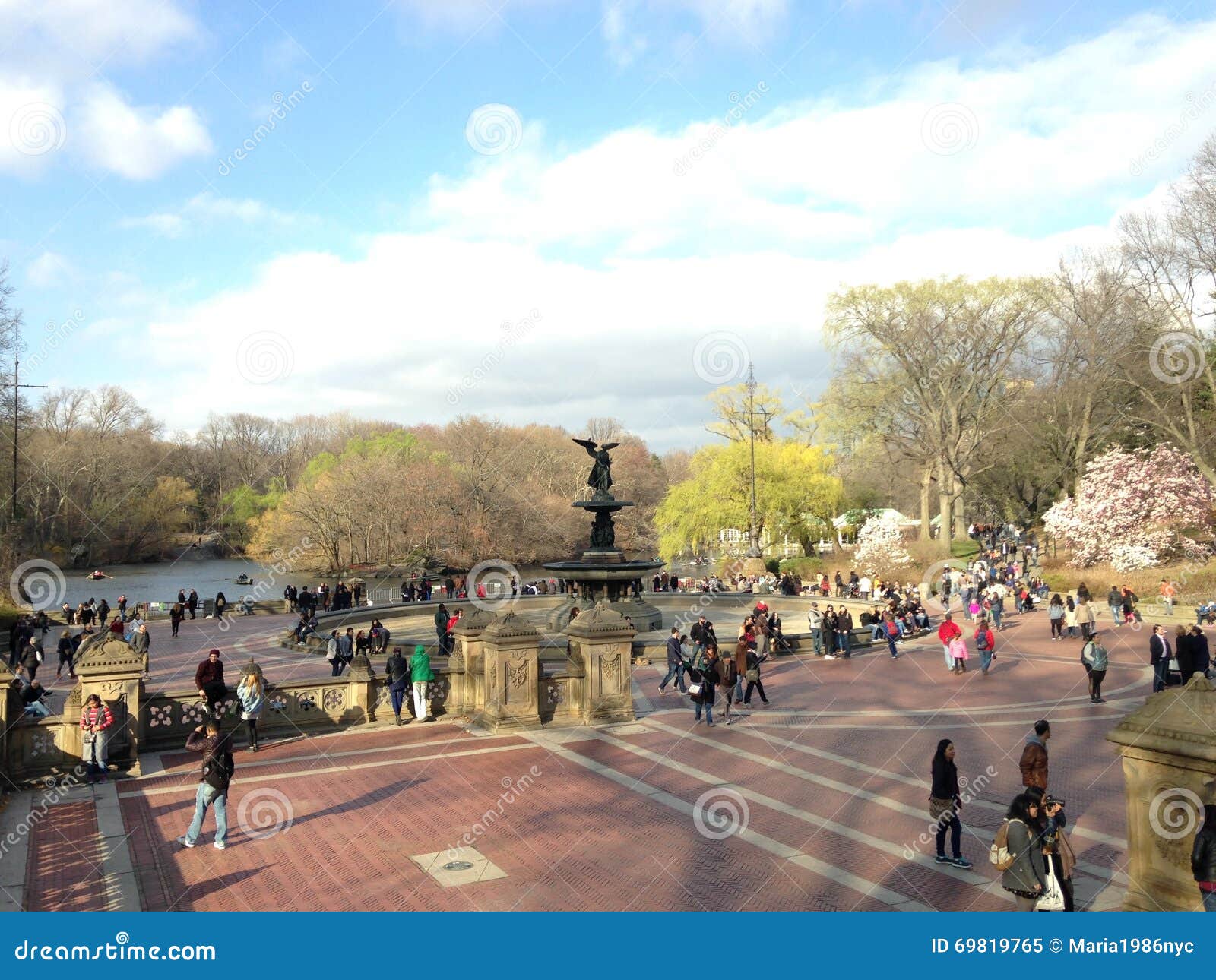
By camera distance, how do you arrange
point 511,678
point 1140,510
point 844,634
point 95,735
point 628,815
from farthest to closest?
1. point 1140,510
2. point 844,634
3. point 511,678
4. point 95,735
5. point 628,815

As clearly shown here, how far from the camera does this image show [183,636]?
104 feet

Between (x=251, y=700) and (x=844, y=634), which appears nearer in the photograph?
(x=251, y=700)

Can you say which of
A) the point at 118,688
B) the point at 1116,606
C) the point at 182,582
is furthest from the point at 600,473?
the point at 182,582

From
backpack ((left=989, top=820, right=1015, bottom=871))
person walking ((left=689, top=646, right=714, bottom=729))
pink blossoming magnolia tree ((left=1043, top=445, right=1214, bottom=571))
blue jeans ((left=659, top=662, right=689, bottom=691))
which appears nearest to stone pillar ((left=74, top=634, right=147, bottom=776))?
person walking ((left=689, top=646, right=714, bottom=729))

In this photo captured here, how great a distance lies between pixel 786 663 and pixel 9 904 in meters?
17.9

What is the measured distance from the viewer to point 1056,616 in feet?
84.6

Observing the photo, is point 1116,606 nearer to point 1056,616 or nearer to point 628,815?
point 1056,616

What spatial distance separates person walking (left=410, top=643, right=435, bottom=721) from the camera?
52.5 ft

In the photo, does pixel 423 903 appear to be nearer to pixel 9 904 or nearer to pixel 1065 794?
pixel 9 904

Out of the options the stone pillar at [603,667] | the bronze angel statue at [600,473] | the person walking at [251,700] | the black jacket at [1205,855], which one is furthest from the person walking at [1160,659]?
the person walking at [251,700]

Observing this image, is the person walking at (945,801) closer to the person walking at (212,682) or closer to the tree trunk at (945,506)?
the person walking at (212,682)

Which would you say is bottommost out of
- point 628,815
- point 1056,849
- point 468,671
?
point 628,815

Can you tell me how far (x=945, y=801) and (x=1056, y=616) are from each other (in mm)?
18942

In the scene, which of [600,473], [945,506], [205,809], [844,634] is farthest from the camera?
[945,506]
